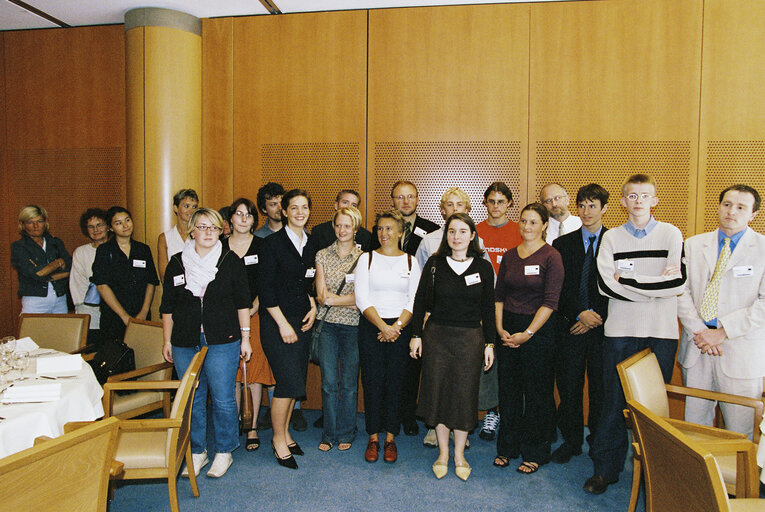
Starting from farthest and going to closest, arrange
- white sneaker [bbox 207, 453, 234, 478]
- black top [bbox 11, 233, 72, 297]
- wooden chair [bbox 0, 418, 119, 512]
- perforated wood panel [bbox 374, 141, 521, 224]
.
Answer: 1. perforated wood panel [bbox 374, 141, 521, 224]
2. black top [bbox 11, 233, 72, 297]
3. white sneaker [bbox 207, 453, 234, 478]
4. wooden chair [bbox 0, 418, 119, 512]

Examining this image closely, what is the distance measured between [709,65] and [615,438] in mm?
3378

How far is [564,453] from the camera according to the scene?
3.51 m

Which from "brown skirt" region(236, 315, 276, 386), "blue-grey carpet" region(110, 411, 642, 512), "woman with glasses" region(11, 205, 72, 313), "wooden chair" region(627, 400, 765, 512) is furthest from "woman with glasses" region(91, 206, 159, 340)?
"wooden chair" region(627, 400, 765, 512)

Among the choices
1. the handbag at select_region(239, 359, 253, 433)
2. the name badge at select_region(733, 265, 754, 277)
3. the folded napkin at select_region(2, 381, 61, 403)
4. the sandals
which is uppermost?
the name badge at select_region(733, 265, 754, 277)

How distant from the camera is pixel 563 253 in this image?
3523 mm

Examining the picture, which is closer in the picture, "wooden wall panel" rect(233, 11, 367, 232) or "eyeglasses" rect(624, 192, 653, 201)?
"eyeglasses" rect(624, 192, 653, 201)

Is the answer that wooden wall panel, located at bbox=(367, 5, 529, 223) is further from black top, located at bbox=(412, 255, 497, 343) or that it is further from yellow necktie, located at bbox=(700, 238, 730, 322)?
yellow necktie, located at bbox=(700, 238, 730, 322)

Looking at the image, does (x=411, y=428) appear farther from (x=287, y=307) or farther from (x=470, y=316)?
(x=287, y=307)

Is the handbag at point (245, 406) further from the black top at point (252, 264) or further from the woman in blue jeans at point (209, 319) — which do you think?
the black top at point (252, 264)

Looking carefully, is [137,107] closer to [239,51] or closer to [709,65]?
[239,51]

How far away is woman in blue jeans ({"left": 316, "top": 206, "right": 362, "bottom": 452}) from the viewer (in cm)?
343

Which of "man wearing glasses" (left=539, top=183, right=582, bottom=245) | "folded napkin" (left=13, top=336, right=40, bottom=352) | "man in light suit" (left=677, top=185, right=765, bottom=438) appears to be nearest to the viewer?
"man in light suit" (left=677, top=185, right=765, bottom=438)

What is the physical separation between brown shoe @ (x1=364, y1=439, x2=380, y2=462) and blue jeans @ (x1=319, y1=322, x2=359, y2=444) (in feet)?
0.74

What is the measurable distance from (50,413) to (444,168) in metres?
3.62
